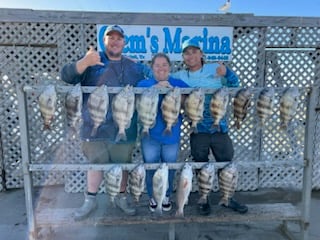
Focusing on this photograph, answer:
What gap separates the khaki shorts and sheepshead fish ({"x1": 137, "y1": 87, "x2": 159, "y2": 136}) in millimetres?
445

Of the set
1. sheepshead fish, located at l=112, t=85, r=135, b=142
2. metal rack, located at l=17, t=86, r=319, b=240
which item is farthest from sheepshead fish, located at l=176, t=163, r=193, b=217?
sheepshead fish, located at l=112, t=85, r=135, b=142

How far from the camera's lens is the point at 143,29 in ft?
12.9

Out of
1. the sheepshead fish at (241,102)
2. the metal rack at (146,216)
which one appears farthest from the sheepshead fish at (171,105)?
the sheepshead fish at (241,102)

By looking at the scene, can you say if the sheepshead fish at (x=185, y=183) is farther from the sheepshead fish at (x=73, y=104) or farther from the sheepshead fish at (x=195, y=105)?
the sheepshead fish at (x=73, y=104)

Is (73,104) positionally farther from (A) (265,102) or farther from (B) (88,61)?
→ (A) (265,102)

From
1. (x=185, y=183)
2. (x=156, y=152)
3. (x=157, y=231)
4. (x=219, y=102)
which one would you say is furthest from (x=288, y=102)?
(x=157, y=231)

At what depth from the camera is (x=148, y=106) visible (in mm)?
2430

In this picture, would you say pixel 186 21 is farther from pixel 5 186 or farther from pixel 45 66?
pixel 5 186

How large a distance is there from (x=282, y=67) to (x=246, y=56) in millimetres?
504

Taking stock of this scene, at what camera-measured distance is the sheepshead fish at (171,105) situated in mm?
2473

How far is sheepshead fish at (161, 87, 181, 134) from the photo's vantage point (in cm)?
247

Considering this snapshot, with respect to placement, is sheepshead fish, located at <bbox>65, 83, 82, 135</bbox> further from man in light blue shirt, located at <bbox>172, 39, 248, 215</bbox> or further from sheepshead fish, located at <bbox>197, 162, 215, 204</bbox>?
sheepshead fish, located at <bbox>197, 162, 215, 204</bbox>

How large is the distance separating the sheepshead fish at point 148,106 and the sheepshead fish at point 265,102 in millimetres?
811

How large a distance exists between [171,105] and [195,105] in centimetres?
18
